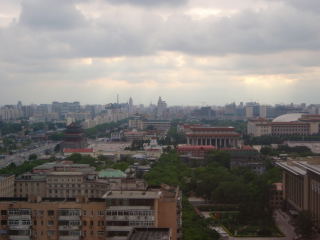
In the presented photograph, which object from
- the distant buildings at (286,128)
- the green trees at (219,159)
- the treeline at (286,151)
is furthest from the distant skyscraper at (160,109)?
the green trees at (219,159)

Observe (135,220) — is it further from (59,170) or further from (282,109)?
(282,109)

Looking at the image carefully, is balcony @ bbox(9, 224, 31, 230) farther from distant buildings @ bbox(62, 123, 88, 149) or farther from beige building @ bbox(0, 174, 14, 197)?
distant buildings @ bbox(62, 123, 88, 149)

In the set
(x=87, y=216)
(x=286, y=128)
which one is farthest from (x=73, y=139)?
(x=87, y=216)

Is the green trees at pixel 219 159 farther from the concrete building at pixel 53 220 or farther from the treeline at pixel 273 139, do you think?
the concrete building at pixel 53 220

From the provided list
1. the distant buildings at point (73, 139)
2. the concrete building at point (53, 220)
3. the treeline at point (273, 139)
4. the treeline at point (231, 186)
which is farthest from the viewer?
the treeline at point (273, 139)

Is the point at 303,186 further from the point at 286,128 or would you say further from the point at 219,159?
the point at 286,128

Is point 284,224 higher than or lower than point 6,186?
lower
